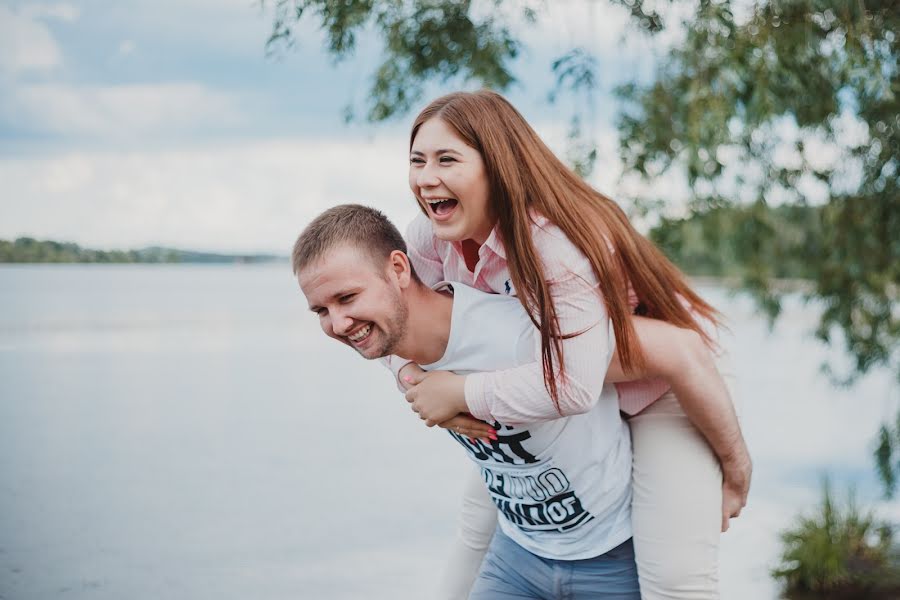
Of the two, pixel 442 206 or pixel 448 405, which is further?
pixel 442 206

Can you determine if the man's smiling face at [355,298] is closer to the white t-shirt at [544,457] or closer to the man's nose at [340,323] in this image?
the man's nose at [340,323]

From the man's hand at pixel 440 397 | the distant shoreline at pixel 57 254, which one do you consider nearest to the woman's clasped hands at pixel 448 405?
the man's hand at pixel 440 397

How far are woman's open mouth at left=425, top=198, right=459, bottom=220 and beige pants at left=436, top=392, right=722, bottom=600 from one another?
0.58 m

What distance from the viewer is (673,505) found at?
1.85 meters

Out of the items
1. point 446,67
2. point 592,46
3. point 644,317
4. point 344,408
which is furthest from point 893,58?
point 344,408

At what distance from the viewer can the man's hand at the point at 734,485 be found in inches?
77.0

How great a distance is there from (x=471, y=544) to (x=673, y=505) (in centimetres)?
59

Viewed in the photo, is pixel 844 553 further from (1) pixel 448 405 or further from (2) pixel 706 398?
(1) pixel 448 405

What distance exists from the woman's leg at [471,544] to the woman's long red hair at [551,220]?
2.17 ft

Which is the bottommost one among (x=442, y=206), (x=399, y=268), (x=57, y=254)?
(x=399, y=268)

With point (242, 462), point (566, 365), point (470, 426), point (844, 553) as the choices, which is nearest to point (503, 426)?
point (470, 426)

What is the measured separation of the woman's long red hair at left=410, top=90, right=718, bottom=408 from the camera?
170 cm

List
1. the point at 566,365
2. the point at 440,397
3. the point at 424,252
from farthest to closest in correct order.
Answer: the point at 424,252, the point at 440,397, the point at 566,365

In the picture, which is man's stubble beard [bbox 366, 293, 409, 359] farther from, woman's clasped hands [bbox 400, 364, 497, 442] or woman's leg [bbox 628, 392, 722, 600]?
woman's leg [bbox 628, 392, 722, 600]
